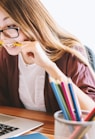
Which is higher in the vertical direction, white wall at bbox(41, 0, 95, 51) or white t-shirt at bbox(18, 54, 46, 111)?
white wall at bbox(41, 0, 95, 51)

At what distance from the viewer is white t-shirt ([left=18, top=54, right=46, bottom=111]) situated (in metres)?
1.13

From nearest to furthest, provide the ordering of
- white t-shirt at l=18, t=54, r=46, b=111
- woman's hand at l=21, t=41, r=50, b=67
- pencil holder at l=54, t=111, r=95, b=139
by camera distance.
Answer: pencil holder at l=54, t=111, r=95, b=139 → woman's hand at l=21, t=41, r=50, b=67 → white t-shirt at l=18, t=54, r=46, b=111

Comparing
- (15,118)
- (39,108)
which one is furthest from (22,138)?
(39,108)

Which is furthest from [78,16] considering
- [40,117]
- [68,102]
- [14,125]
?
[68,102]

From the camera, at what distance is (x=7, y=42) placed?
1074 mm

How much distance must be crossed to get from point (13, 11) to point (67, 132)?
0.67 meters

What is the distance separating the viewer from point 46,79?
3.67ft

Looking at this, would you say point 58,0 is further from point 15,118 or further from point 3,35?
point 15,118

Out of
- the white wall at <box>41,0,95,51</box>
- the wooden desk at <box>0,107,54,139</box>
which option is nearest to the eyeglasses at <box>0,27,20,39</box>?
the wooden desk at <box>0,107,54,139</box>

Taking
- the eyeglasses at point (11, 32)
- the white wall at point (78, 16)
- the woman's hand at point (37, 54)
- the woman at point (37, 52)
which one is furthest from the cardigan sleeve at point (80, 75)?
the white wall at point (78, 16)

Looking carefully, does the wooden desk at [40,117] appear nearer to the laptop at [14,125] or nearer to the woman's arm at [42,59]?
the laptop at [14,125]

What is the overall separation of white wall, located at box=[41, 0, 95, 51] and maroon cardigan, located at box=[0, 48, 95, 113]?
42 cm

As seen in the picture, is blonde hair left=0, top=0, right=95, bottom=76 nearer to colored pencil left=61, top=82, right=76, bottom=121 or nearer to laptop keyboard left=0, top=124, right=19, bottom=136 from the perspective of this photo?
laptop keyboard left=0, top=124, right=19, bottom=136

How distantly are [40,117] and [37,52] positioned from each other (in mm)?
238
